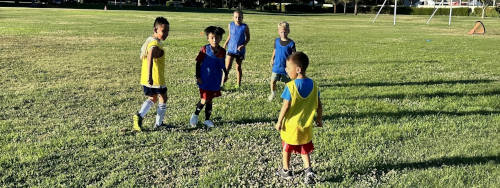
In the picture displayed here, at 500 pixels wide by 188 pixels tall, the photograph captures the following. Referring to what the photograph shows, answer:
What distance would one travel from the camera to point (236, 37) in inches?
360

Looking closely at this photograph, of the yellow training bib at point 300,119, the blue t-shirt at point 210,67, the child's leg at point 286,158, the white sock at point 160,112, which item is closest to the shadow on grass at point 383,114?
the blue t-shirt at point 210,67

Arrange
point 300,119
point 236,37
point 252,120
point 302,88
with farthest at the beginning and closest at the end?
point 236,37, point 252,120, point 300,119, point 302,88

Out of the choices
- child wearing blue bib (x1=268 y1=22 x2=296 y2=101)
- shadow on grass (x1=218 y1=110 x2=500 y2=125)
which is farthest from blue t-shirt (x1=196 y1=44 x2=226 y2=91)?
child wearing blue bib (x1=268 y1=22 x2=296 y2=101)

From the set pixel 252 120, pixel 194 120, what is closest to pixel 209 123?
pixel 194 120

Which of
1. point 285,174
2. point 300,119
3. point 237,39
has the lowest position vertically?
point 285,174

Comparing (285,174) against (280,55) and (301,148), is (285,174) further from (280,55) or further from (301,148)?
(280,55)

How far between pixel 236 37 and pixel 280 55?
6.10 ft

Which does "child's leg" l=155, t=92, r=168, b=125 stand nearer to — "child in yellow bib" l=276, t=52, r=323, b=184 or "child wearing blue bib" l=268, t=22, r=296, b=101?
"child in yellow bib" l=276, t=52, r=323, b=184

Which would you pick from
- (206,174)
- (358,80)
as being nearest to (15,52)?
(358,80)

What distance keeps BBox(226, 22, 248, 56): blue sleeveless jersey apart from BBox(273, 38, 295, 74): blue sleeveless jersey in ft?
5.22

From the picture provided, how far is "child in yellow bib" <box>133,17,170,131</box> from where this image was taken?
5535 mm

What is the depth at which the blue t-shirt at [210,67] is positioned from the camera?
5930 millimetres

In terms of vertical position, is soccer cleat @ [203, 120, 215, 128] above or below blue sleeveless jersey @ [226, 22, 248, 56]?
below

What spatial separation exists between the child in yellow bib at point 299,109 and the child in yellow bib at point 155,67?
2.28 m
